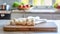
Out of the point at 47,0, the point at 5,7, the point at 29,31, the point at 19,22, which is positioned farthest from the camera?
the point at 47,0

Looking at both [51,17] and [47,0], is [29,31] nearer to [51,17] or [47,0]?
[51,17]

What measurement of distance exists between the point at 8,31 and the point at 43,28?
355mm

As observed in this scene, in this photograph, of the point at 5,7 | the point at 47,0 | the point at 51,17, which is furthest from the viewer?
the point at 47,0

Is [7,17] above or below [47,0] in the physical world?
below

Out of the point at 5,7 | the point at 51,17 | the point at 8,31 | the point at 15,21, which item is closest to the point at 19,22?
the point at 15,21

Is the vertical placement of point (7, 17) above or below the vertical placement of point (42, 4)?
below

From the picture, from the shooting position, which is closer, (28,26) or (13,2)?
(28,26)

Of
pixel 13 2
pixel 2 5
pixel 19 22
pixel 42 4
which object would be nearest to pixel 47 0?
pixel 42 4

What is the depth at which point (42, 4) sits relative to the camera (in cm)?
402

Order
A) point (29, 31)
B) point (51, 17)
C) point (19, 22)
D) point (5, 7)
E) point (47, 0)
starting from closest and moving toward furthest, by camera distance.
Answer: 1. point (29, 31)
2. point (19, 22)
3. point (51, 17)
4. point (5, 7)
5. point (47, 0)

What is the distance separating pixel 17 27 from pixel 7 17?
6.04 feet

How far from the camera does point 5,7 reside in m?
3.72

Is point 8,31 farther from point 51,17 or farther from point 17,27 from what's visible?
point 51,17

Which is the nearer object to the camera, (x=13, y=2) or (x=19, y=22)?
(x=19, y=22)
